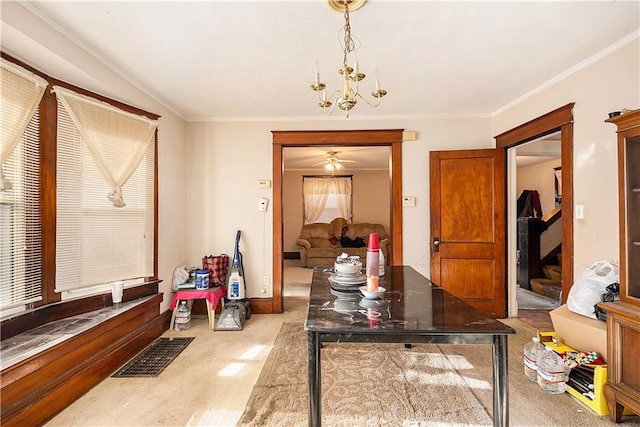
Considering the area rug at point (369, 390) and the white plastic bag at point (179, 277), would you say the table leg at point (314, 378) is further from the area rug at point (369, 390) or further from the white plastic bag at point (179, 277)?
the white plastic bag at point (179, 277)

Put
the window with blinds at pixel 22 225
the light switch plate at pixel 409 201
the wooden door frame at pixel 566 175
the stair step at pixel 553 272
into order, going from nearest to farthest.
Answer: the window with blinds at pixel 22 225
the wooden door frame at pixel 566 175
the light switch plate at pixel 409 201
the stair step at pixel 553 272

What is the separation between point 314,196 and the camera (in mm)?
8406

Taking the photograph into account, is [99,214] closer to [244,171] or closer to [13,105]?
[13,105]

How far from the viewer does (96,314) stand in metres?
2.45

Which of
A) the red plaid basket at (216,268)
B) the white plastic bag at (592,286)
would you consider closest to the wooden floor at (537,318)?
the white plastic bag at (592,286)

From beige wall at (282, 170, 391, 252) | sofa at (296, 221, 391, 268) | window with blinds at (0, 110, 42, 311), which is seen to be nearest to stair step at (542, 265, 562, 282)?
sofa at (296, 221, 391, 268)

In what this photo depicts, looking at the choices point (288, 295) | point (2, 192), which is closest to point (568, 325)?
point (288, 295)

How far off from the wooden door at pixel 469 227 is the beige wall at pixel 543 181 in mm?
3720

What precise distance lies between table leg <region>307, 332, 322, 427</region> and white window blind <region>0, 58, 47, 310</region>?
6.36ft

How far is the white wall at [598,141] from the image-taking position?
213 cm

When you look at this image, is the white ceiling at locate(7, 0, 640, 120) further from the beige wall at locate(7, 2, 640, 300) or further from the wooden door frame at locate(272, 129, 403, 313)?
the wooden door frame at locate(272, 129, 403, 313)

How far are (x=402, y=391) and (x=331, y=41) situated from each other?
2396 mm

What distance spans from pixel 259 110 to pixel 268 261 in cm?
178

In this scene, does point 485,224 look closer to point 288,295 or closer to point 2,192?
point 288,295
